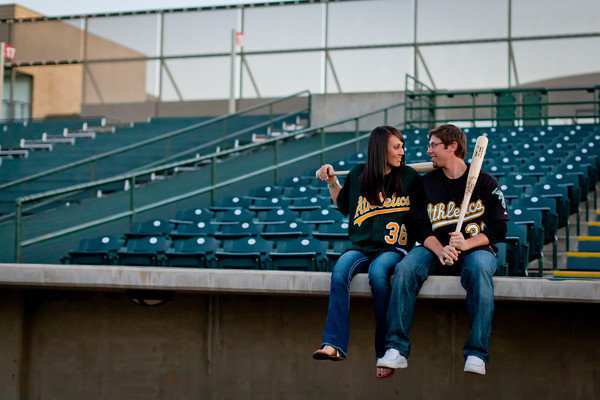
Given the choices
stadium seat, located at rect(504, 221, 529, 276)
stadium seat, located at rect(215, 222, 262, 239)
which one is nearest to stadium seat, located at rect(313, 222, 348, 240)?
stadium seat, located at rect(215, 222, 262, 239)

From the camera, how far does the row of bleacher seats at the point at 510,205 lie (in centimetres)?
695

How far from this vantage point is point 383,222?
4.17 meters

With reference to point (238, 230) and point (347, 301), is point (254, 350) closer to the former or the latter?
point (347, 301)

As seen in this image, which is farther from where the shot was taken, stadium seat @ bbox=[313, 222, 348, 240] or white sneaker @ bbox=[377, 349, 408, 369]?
stadium seat @ bbox=[313, 222, 348, 240]

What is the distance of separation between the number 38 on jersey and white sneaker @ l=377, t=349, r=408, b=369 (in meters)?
0.70

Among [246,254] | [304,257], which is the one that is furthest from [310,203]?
[304,257]

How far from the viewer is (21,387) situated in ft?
17.2

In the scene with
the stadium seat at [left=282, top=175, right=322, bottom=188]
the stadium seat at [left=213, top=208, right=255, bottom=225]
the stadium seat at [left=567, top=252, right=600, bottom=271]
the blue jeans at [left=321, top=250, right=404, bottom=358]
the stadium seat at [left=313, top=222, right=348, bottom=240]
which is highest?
the stadium seat at [left=282, top=175, right=322, bottom=188]

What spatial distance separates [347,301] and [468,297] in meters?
0.63

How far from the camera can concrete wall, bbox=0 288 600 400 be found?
458 centimetres

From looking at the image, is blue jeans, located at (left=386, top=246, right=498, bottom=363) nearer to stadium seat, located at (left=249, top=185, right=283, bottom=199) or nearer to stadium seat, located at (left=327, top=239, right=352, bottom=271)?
stadium seat, located at (left=327, top=239, right=352, bottom=271)

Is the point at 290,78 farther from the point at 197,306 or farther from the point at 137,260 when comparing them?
the point at 197,306

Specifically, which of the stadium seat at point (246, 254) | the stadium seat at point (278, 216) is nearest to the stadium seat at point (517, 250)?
the stadium seat at point (246, 254)

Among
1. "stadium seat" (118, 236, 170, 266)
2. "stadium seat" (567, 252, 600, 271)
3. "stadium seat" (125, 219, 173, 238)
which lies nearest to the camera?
"stadium seat" (567, 252, 600, 271)
